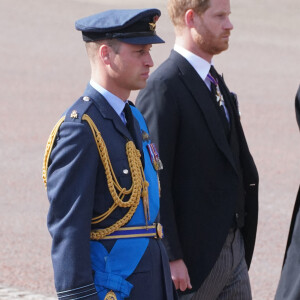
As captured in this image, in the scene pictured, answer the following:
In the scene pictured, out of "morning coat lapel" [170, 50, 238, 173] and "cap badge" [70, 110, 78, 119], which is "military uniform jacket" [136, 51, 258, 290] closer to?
"morning coat lapel" [170, 50, 238, 173]

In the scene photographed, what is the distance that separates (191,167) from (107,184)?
34.6 inches

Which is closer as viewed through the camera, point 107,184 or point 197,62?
point 107,184

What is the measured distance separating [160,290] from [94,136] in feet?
1.86

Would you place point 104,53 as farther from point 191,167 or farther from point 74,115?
point 191,167

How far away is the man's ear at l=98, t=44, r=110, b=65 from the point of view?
3281mm

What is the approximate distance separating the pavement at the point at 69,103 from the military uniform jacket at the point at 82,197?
289 centimetres

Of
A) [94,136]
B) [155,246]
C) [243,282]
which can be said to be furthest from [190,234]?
[94,136]

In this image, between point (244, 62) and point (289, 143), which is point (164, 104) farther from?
point (244, 62)

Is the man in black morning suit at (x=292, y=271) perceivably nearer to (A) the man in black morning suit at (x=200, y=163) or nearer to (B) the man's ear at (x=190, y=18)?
(A) the man in black morning suit at (x=200, y=163)

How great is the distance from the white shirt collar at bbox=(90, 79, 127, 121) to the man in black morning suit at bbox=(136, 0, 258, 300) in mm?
617

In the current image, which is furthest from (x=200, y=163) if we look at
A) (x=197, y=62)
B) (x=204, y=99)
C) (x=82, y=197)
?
(x=82, y=197)

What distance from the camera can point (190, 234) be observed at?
411cm

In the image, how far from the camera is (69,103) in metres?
11.9

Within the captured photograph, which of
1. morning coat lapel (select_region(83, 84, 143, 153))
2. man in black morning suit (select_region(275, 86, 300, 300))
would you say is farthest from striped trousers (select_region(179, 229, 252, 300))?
morning coat lapel (select_region(83, 84, 143, 153))
